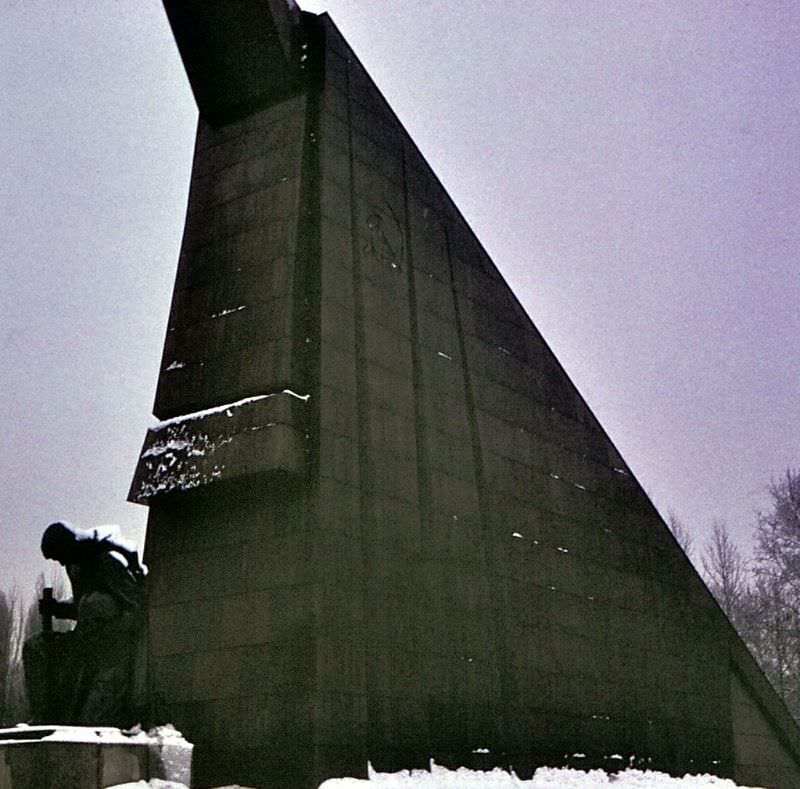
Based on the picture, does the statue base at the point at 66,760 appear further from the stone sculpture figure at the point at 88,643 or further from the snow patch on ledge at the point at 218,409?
the snow patch on ledge at the point at 218,409

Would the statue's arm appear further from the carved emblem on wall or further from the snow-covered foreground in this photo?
the carved emblem on wall

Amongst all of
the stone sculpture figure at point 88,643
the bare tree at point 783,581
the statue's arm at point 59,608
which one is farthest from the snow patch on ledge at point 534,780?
the bare tree at point 783,581

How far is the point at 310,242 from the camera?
766 cm

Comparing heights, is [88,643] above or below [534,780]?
above

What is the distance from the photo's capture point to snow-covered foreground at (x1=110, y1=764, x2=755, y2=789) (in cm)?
620

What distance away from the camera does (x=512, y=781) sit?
7.41 meters

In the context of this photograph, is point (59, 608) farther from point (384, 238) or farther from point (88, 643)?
point (384, 238)

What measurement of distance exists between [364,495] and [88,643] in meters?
2.12

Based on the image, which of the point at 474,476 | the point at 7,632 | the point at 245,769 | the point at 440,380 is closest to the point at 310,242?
the point at 440,380

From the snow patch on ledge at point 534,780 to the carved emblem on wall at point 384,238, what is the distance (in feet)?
12.7

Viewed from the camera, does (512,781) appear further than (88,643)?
Yes

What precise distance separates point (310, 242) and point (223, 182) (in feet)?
3.78

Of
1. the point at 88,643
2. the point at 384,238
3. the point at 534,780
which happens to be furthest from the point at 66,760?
the point at 384,238

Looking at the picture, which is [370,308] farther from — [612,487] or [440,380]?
[612,487]
